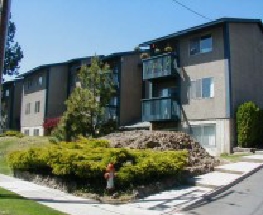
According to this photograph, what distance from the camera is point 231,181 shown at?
15562mm

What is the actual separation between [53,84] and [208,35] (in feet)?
72.0

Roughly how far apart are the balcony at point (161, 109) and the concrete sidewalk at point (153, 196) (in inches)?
474

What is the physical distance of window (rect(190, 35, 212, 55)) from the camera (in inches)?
1147

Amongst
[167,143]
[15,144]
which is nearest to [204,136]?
[167,143]

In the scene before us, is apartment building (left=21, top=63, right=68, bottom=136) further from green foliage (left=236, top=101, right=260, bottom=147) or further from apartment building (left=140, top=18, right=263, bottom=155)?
green foliage (left=236, top=101, right=260, bottom=147)

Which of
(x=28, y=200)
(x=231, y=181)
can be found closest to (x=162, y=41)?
(x=231, y=181)

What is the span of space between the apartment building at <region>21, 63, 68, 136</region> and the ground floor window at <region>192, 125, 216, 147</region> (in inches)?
828

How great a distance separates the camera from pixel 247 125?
26.2 meters

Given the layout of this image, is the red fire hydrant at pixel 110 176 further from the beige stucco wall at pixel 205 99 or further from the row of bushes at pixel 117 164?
the beige stucco wall at pixel 205 99

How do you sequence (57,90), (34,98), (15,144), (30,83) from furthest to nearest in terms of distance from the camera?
(30,83)
(34,98)
(57,90)
(15,144)

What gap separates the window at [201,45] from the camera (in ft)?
95.6

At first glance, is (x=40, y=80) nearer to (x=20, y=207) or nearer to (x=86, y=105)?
(x=86, y=105)

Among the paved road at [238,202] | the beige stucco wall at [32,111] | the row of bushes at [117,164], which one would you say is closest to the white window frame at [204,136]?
the row of bushes at [117,164]

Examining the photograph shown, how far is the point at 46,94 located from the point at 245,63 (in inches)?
937
